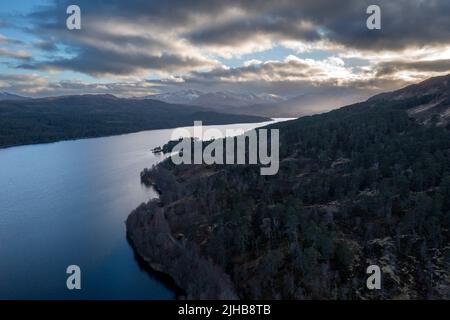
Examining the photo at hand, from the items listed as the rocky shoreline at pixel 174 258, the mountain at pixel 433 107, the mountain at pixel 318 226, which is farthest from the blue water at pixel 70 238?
the mountain at pixel 433 107

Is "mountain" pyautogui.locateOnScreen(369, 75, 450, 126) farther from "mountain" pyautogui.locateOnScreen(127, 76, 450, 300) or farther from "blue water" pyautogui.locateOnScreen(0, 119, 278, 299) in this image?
"blue water" pyautogui.locateOnScreen(0, 119, 278, 299)

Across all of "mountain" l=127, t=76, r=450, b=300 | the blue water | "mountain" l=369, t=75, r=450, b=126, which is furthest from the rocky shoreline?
"mountain" l=369, t=75, r=450, b=126

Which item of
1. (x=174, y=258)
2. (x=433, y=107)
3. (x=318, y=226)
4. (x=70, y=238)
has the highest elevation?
(x=433, y=107)

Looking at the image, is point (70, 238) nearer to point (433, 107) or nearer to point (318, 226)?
point (318, 226)

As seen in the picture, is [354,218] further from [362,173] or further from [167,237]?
[167,237]

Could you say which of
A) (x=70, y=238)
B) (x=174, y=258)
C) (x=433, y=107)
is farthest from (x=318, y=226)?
(x=433, y=107)

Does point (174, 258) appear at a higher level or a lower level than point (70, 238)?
lower

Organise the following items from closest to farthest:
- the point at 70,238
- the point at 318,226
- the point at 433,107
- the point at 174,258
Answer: the point at 318,226, the point at 174,258, the point at 70,238, the point at 433,107
